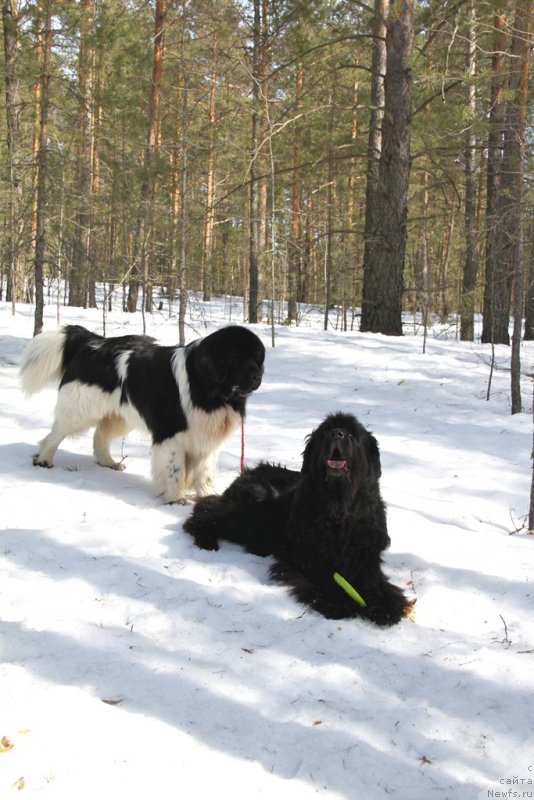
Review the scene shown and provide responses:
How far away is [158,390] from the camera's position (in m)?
4.77

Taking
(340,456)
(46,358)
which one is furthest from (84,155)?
(340,456)

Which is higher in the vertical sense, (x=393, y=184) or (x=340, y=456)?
(x=393, y=184)

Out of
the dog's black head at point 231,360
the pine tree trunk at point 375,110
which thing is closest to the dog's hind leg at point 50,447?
the dog's black head at point 231,360

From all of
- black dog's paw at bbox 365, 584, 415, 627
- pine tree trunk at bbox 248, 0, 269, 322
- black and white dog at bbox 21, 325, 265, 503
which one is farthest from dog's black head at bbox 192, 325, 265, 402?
pine tree trunk at bbox 248, 0, 269, 322

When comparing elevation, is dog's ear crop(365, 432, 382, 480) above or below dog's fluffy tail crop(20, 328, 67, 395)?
below

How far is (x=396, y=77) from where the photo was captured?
A: 10172 mm

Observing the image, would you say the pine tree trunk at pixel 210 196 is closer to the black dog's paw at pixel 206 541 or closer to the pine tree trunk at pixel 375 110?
the pine tree trunk at pixel 375 110

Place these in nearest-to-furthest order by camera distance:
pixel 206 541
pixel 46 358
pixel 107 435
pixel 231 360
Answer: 1. pixel 206 541
2. pixel 231 360
3. pixel 46 358
4. pixel 107 435

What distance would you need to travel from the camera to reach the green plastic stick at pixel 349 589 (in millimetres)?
3256

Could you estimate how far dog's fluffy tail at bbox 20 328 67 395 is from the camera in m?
5.36

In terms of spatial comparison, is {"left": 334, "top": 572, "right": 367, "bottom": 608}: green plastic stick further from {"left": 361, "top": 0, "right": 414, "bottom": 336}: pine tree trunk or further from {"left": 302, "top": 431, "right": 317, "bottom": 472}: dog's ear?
{"left": 361, "top": 0, "right": 414, "bottom": 336}: pine tree trunk

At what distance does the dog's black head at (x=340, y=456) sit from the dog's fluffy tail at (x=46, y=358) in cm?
286

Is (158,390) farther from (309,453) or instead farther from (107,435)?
(309,453)

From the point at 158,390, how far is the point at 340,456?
1.94m
